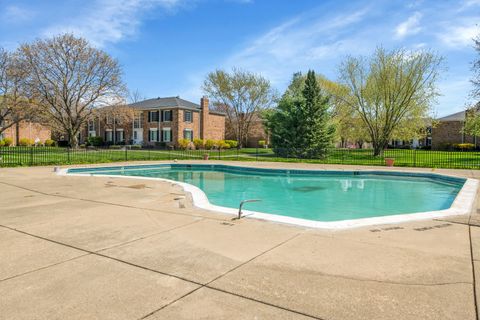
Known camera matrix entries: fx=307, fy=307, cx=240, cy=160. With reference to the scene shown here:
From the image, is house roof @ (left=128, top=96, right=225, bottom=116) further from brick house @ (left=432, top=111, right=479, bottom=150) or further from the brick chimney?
brick house @ (left=432, top=111, right=479, bottom=150)

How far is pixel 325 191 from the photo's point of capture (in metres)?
13.1

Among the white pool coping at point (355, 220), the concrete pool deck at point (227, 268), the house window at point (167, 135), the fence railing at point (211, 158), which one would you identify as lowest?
the concrete pool deck at point (227, 268)

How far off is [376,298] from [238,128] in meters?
43.4

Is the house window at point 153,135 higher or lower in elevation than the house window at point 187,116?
lower

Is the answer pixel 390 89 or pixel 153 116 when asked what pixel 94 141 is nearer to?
pixel 153 116

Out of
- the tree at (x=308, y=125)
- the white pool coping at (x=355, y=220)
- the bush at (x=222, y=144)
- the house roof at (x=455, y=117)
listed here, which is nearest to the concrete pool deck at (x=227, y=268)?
the white pool coping at (x=355, y=220)

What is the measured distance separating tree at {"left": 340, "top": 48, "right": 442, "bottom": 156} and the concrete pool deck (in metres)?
24.8

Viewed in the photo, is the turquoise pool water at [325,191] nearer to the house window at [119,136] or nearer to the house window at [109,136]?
the house window at [119,136]

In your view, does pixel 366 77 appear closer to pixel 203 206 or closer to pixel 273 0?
pixel 273 0

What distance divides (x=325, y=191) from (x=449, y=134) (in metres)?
41.6

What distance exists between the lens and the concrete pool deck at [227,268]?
2.71 metres

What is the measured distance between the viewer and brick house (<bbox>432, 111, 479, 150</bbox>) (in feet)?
142

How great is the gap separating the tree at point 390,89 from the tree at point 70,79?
24.6 m

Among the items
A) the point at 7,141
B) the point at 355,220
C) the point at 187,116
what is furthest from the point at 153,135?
the point at 355,220
